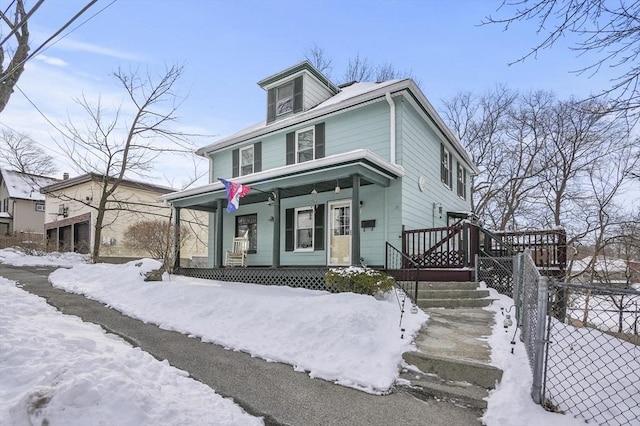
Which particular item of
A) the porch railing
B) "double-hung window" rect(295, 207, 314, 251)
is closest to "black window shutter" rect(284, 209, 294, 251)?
"double-hung window" rect(295, 207, 314, 251)

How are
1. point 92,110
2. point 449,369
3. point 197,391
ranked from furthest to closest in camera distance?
1. point 92,110
2. point 449,369
3. point 197,391

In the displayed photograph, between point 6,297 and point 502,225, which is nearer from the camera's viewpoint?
point 6,297

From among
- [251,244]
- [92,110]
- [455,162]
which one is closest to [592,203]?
[455,162]

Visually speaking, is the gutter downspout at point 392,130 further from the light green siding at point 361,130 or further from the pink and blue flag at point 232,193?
the pink and blue flag at point 232,193

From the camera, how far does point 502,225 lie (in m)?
24.5

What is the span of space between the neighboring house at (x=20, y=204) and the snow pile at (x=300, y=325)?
99.0 feet

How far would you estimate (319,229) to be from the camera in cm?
1152

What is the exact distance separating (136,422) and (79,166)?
19289mm

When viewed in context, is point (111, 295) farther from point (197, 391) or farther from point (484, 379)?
point (484, 379)

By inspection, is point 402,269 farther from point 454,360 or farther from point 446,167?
point 446,167

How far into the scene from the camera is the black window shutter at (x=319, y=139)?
11.9m

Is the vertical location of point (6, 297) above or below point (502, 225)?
below

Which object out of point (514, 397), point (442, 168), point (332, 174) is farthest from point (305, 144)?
point (514, 397)

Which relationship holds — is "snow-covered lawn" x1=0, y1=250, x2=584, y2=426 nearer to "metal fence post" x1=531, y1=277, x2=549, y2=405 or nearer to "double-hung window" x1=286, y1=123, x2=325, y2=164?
"metal fence post" x1=531, y1=277, x2=549, y2=405
